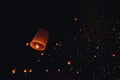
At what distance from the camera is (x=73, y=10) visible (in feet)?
8.26

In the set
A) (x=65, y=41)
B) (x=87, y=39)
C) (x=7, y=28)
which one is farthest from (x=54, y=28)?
(x=7, y=28)

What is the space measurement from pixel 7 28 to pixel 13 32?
2.8 inches

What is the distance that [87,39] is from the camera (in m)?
2.52

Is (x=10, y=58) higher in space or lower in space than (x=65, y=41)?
lower

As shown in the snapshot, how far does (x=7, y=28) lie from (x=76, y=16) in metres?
0.71

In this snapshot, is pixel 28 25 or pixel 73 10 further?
pixel 28 25

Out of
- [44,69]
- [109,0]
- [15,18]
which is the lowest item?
[44,69]

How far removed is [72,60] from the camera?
99.1 inches

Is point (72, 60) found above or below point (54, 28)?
below

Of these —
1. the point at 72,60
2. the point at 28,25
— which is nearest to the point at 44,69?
the point at 72,60

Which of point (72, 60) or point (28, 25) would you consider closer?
point (72, 60)

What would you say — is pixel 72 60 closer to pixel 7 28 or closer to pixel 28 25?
pixel 28 25

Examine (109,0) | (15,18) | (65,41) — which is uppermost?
(109,0)

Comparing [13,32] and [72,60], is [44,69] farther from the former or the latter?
[13,32]
